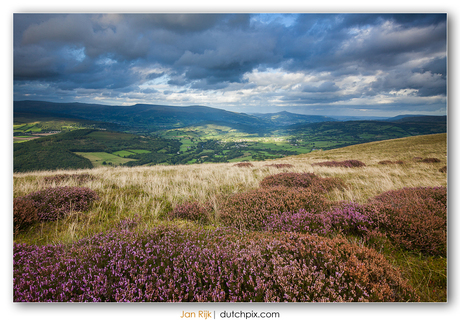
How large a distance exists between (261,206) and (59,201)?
16.9 feet

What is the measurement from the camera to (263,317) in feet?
8.80

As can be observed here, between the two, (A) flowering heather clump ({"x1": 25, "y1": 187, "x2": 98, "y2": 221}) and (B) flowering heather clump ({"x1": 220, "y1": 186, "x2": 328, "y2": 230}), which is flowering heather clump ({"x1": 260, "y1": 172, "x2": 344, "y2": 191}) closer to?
(B) flowering heather clump ({"x1": 220, "y1": 186, "x2": 328, "y2": 230})

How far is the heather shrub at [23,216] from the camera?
3937 millimetres

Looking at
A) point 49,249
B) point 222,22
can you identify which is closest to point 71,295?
point 49,249

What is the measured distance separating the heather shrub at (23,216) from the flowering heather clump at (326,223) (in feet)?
15.9

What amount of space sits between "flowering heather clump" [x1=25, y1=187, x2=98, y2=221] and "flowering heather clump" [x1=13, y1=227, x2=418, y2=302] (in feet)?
6.73

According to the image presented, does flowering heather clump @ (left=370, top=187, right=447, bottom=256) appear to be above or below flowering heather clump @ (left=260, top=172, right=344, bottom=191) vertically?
below

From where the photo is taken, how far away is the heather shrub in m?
3.94

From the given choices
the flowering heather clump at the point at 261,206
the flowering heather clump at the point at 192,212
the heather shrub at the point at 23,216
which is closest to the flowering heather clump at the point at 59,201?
the heather shrub at the point at 23,216

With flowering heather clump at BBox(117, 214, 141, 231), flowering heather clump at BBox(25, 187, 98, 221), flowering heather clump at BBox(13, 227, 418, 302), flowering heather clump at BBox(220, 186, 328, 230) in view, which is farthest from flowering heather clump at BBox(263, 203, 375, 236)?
flowering heather clump at BBox(25, 187, 98, 221)

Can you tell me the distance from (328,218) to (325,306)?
184 cm

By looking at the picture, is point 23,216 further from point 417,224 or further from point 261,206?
point 417,224

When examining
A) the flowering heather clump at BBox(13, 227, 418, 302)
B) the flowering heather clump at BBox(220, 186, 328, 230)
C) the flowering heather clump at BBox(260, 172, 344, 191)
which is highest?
the flowering heather clump at BBox(260, 172, 344, 191)
